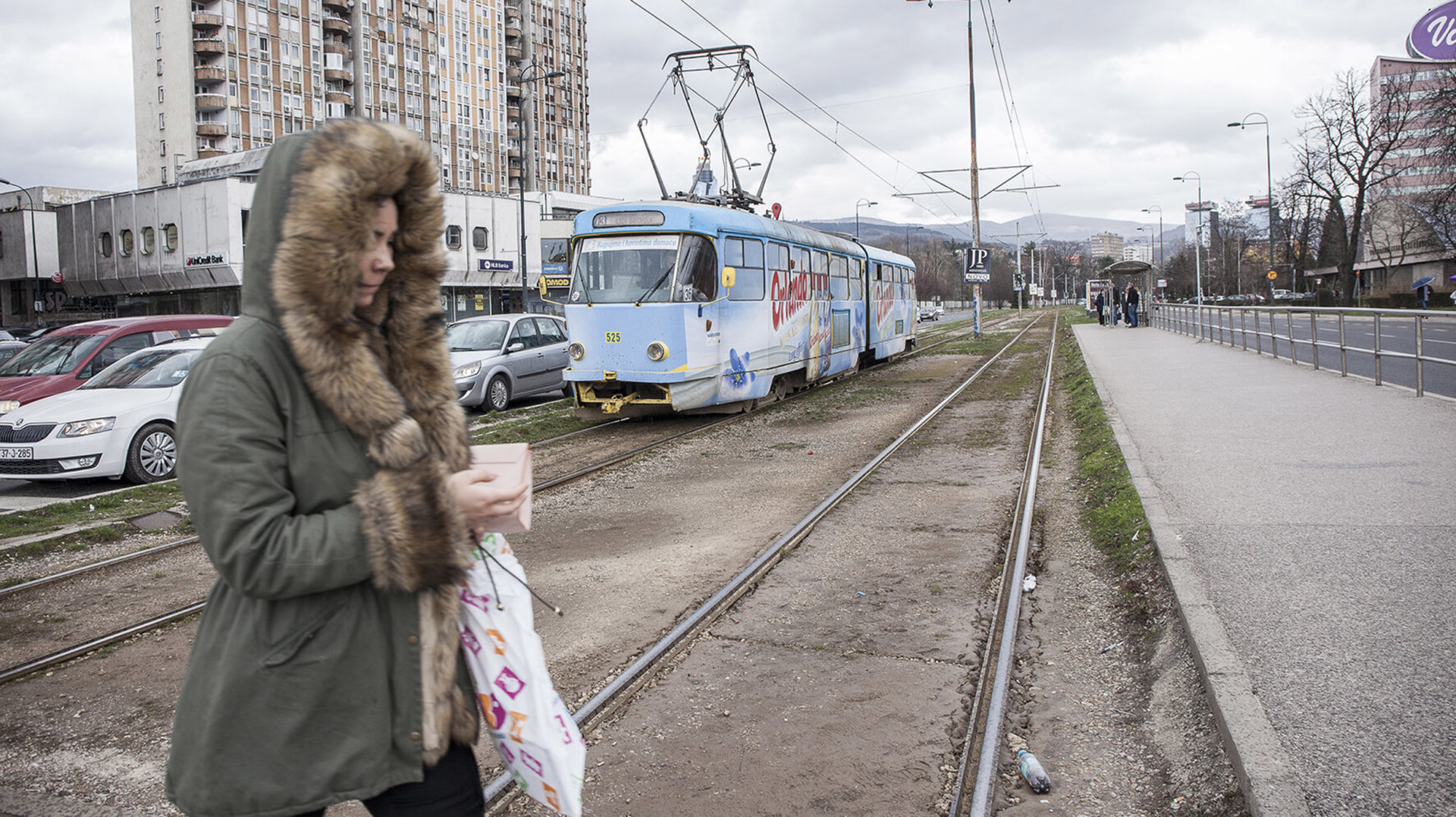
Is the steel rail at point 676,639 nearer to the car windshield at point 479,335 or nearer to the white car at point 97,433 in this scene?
the white car at point 97,433

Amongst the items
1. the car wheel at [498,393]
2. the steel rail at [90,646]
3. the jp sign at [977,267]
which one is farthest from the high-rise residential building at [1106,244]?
the steel rail at [90,646]

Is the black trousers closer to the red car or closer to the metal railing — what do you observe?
the metal railing

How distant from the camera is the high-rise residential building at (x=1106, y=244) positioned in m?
163

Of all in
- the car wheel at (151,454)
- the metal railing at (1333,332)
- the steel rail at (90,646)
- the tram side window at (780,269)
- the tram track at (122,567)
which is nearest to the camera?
the steel rail at (90,646)

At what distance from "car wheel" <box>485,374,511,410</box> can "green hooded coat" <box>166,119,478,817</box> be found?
1409 cm

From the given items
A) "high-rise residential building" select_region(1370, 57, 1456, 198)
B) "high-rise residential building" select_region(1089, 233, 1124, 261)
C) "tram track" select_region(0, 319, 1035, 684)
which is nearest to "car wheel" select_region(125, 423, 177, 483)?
"tram track" select_region(0, 319, 1035, 684)

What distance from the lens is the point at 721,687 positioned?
4.48 m

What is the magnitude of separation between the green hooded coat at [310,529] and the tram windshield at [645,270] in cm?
1096

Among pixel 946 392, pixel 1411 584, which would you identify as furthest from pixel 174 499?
pixel 946 392

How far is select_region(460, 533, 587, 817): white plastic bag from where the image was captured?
1963 mm

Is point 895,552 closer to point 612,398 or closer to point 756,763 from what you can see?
point 756,763

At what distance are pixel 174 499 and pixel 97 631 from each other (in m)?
3.82

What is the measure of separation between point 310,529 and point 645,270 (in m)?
11.4

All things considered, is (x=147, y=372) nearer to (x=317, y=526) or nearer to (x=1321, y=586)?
(x=317, y=526)
